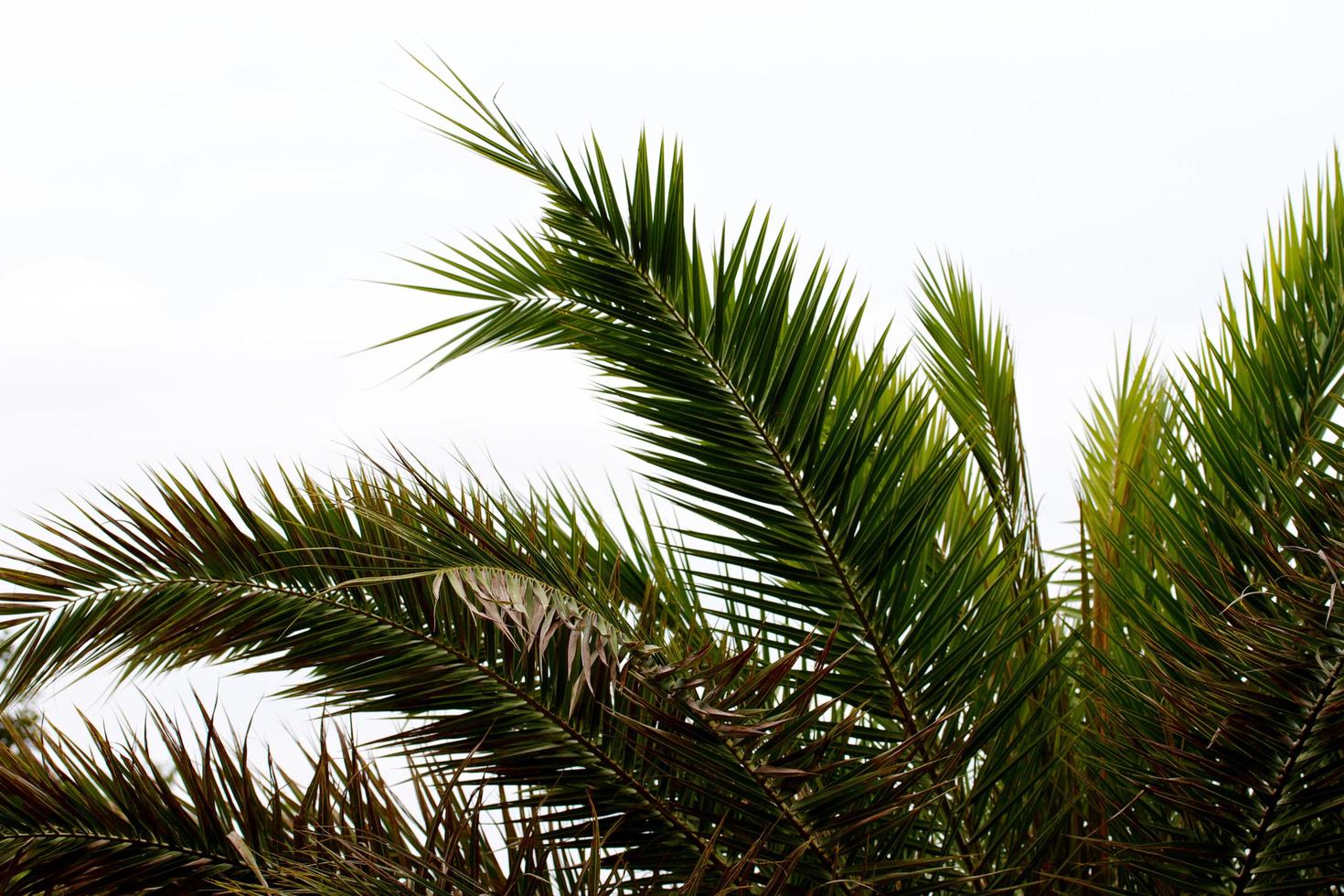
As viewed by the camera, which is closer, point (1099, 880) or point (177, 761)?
point (177, 761)

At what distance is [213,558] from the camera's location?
249cm

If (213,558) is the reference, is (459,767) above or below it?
below

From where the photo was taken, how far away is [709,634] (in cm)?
253

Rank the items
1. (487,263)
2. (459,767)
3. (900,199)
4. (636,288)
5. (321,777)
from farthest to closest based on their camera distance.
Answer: (900,199) → (487,263) → (636,288) → (321,777) → (459,767)

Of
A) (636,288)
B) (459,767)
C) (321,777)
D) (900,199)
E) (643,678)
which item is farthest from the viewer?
(900,199)

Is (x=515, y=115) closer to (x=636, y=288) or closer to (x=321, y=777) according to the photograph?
(x=636, y=288)

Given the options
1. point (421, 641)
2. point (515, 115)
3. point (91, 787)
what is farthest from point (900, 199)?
point (91, 787)

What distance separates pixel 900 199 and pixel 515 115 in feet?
10.1

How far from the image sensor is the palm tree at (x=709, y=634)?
7.34 ft

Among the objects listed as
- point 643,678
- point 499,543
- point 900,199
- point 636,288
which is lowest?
point 643,678

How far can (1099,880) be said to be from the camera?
2.74m

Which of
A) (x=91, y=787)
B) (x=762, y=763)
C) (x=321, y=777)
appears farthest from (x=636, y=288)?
(x=91, y=787)

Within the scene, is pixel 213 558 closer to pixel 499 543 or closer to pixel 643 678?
pixel 499 543

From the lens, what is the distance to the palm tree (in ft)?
7.34
